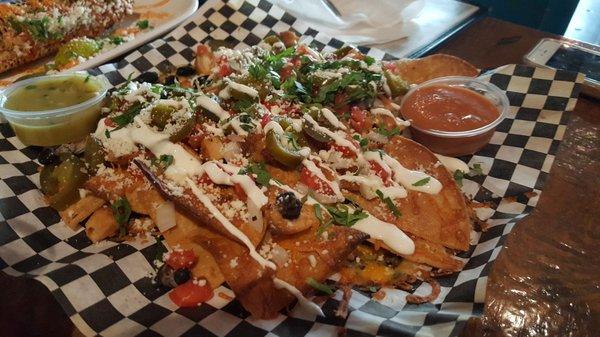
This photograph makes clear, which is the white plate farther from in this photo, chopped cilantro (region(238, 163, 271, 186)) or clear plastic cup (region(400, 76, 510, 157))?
clear plastic cup (region(400, 76, 510, 157))

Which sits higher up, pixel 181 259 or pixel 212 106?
pixel 212 106

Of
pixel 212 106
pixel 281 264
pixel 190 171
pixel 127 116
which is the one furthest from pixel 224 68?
pixel 281 264

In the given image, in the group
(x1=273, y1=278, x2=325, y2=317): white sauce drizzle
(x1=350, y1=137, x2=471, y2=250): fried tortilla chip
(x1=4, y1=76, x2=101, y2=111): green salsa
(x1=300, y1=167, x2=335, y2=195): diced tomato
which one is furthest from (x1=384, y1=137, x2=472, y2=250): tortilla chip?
(x1=4, y1=76, x2=101, y2=111): green salsa

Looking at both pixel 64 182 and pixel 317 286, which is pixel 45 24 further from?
pixel 317 286

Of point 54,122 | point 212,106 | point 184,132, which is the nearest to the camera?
point 184,132

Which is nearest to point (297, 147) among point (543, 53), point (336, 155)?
point (336, 155)

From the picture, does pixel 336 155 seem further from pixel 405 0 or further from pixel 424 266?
pixel 405 0
